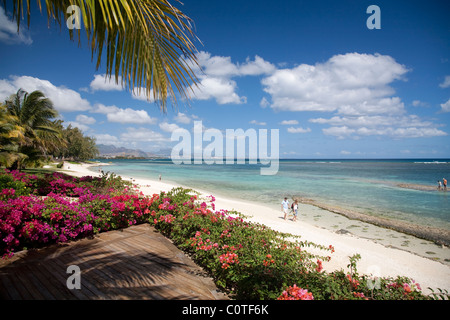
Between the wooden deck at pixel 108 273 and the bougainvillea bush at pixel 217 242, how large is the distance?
1.00 ft

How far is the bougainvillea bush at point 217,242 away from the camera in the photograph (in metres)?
3.09

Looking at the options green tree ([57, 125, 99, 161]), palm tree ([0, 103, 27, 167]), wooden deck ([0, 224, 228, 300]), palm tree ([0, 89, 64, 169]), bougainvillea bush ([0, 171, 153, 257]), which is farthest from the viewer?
green tree ([57, 125, 99, 161])

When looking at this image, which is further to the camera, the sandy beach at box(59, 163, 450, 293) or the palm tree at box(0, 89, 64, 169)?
the palm tree at box(0, 89, 64, 169)

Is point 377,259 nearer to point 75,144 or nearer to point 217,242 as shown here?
point 217,242

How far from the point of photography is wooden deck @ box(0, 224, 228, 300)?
3059 mm

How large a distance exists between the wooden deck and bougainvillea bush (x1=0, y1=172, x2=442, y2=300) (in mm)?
305

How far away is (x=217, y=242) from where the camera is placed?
4.66 meters

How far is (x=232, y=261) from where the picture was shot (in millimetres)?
3660

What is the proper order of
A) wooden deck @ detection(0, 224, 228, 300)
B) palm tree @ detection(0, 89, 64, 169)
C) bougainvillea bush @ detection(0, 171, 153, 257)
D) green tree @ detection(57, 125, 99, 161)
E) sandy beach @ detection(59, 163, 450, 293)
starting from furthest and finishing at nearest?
green tree @ detection(57, 125, 99, 161) < palm tree @ detection(0, 89, 64, 169) < sandy beach @ detection(59, 163, 450, 293) < bougainvillea bush @ detection(0, 171, 153, 257) < wooden deck @ detection(0, 224, 228, 300)

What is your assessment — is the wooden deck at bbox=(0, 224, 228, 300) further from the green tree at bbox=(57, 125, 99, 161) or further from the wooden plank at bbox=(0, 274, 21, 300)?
the green tree at bbox=(57, 125, 99, 161)

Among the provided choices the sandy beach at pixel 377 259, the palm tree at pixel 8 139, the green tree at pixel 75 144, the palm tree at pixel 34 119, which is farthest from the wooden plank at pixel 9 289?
the green tree at pixel 75 144

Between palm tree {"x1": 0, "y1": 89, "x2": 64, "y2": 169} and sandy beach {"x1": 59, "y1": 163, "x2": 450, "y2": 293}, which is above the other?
palm tree {"x1": 0, "y1": 89, "x2": 64, "y2": 169}

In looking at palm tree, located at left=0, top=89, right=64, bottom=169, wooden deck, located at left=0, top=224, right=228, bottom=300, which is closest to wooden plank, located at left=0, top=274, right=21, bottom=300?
wooden deck, located at left=0, top=224, right=228, bottom=300
